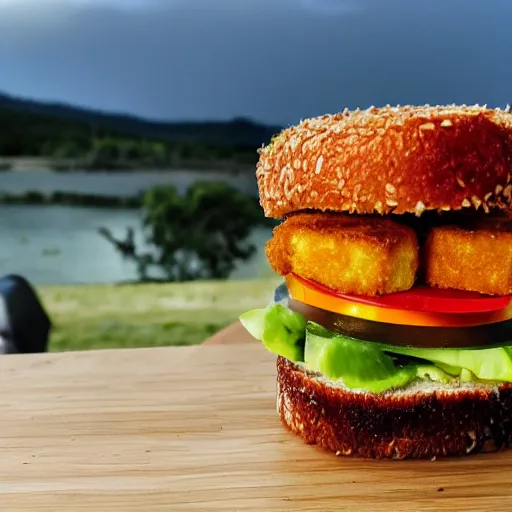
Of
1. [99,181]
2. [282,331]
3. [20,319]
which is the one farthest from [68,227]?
[282,331]

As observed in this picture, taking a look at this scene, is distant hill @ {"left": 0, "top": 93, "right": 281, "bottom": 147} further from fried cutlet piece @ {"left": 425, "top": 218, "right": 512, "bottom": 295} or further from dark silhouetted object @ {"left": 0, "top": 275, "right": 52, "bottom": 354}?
fried cutlet piece @ {"left": 425, "top": 218, "right": 512, "bottom": 295}

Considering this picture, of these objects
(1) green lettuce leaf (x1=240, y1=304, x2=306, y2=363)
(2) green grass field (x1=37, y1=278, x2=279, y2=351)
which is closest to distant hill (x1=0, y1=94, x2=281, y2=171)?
(2) green grass field (x1=37, y1=278, x2=279, y2=351)

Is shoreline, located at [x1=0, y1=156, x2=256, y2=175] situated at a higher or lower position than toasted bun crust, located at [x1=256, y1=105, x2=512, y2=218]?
lower

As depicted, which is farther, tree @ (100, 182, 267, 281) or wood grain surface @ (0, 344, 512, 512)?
tree @ (100, 182, 267, 281)

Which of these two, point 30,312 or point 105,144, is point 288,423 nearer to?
point 30,312

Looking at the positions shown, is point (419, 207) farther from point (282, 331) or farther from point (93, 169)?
point (93, 169)

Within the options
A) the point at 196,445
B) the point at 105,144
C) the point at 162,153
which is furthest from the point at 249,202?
the point at 196,445

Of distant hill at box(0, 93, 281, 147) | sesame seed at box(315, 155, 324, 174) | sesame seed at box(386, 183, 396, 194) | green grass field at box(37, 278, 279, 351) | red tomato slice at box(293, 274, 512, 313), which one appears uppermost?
distant hill at box(0, 93, 281, 147)
